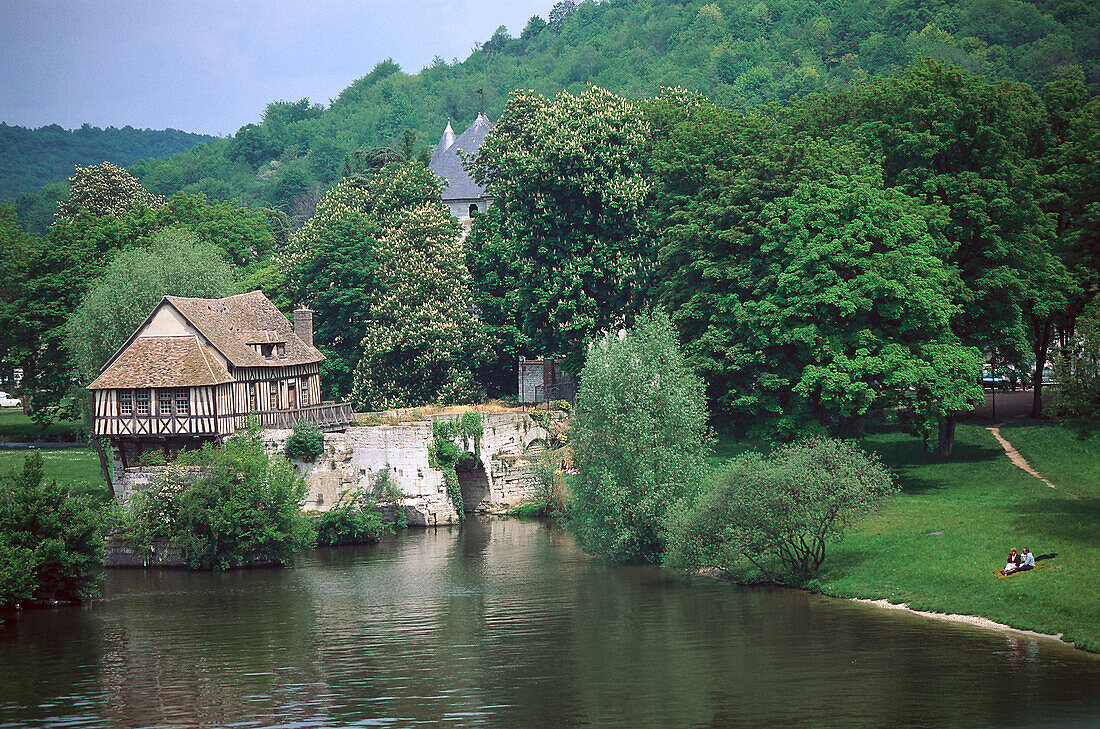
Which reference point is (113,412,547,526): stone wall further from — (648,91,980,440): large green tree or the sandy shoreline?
the sandy shoreline

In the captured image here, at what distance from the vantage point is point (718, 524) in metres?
35.6

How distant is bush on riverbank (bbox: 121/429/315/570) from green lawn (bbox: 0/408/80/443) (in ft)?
68.1

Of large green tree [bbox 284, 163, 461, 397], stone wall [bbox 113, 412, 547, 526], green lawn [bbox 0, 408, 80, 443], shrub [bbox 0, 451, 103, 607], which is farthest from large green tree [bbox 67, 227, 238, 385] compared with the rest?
shrub [bbox 0, 451, 103, 607]

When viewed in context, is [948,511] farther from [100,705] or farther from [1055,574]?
[100,705]

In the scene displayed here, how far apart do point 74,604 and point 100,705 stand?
12.5m

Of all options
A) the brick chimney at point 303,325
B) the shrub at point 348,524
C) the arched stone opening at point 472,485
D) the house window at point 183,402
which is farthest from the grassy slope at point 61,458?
the arched stone opening at point 472,485

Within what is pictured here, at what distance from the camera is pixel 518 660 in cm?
2939

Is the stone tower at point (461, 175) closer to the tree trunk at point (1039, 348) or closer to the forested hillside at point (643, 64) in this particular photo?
the forested hillside at point (643, 64)

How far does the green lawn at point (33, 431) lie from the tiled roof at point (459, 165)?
1172 inches

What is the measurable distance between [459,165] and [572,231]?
105ft

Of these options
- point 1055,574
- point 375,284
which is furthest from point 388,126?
point 1055,574

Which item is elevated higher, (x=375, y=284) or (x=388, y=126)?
(x=388, y=126)

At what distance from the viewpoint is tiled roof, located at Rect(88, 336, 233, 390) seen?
1834 inches

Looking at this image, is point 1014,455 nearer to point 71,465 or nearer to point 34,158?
point 71,465
